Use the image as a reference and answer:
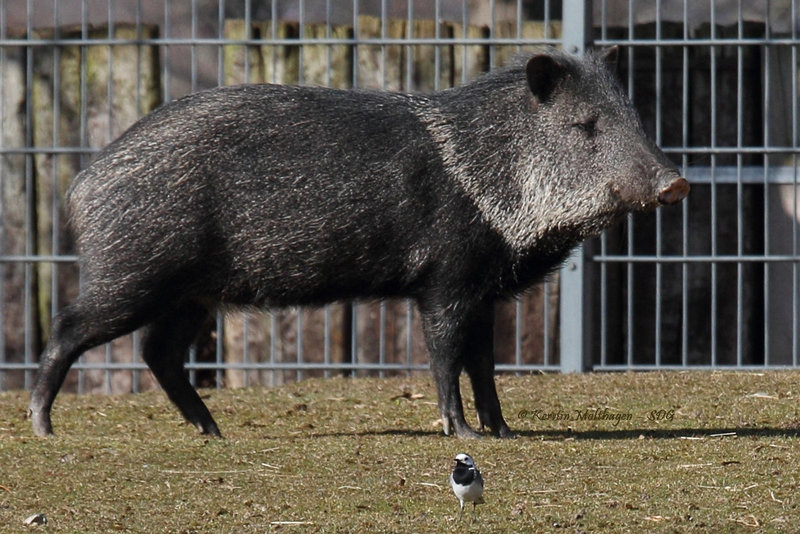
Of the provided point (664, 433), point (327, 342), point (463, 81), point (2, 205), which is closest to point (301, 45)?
point (463, 81)

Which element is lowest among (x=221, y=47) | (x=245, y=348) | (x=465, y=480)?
(x=465, y=480)

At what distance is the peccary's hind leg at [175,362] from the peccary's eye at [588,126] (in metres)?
2.08

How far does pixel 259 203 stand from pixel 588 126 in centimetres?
157

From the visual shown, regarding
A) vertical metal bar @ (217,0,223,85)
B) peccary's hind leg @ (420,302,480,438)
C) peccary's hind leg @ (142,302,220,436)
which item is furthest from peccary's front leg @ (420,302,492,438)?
vertical metal bar @ (217,0,223,85)

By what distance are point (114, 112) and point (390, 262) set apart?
3.69 meters

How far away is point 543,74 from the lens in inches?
271

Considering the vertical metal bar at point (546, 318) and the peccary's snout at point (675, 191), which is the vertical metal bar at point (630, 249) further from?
the peccary's snout at point (675, 191)

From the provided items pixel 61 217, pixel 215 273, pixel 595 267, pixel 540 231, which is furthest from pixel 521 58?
pixel 61 217

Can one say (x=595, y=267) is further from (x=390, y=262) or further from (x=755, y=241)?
(x=390, y=262)

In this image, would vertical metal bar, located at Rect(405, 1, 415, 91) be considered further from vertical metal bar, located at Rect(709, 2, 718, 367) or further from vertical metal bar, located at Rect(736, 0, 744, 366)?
vertical metal bar, located at Rect(736, 0, 744, 366)

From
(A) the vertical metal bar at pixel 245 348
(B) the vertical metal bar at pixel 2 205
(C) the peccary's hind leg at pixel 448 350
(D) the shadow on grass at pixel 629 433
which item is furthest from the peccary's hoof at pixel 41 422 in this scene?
(B) the vertical metal bar at pixel 2 205

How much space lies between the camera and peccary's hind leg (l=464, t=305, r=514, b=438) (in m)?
6.96

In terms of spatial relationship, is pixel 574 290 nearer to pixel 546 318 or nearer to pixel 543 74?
pixel 546 318

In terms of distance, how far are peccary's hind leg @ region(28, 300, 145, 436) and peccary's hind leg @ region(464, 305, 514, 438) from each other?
5.12 feet
